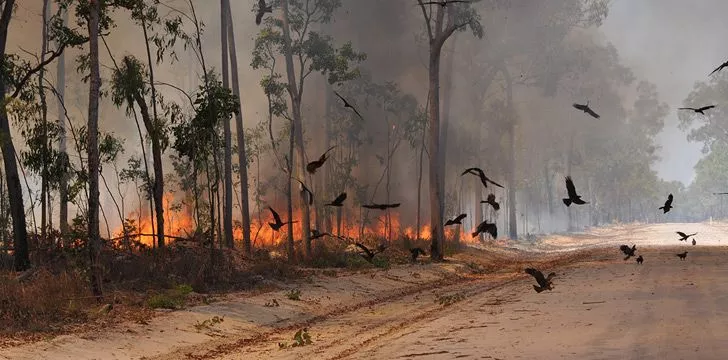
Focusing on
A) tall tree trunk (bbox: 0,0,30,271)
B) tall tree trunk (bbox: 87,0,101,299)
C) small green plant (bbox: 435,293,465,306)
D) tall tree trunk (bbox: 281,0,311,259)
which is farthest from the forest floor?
tall tree trunk (bbox: 281,0,311,259)

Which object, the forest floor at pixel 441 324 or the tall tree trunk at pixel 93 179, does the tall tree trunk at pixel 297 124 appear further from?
the tall tree trunk at pixel 93 179

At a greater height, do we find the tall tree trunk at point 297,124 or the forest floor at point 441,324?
the tall tree trunk at point 297,124

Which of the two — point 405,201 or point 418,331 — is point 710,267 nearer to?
point 418,331

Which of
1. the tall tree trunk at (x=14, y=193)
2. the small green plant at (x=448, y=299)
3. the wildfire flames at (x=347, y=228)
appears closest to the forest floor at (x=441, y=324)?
the small green plant at (x=448, y=299)

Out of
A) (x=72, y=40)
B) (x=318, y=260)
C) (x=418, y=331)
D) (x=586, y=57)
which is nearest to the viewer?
(x=418, y=331)

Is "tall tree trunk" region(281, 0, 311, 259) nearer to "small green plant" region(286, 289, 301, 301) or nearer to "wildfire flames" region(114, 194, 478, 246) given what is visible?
"wildfire flames" region(114, 194, 478, 246)

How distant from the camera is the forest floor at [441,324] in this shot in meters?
13.9

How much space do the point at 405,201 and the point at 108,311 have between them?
161 ft

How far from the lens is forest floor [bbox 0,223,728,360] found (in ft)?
45.5

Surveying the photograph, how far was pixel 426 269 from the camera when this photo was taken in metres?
35.8

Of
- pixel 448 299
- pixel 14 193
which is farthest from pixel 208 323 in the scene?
pixel 14 193

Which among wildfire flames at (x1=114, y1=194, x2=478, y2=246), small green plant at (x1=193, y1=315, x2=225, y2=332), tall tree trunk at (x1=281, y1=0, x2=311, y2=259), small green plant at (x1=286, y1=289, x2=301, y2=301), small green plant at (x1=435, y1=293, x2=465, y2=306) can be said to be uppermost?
tall tree trunk at (x1=281, y1=0, x2=311, y2=259)

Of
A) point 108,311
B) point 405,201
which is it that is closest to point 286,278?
point 108,311

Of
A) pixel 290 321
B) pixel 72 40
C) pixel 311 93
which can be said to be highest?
pixel 311 93
